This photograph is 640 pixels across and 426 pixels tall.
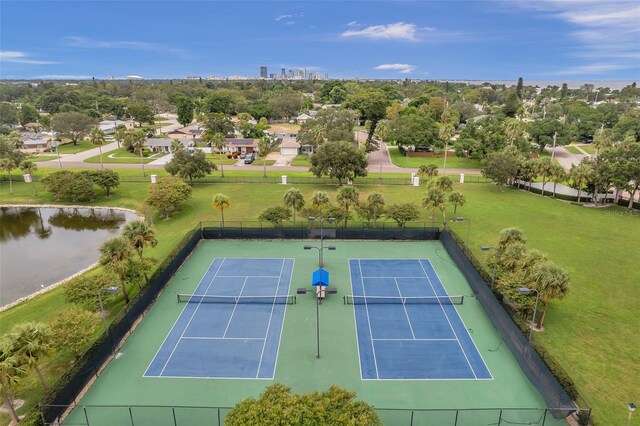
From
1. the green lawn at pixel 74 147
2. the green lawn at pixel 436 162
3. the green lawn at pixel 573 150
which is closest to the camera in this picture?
the green lawn at pixel 436 162

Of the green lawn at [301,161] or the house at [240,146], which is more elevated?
the house at [240,146]

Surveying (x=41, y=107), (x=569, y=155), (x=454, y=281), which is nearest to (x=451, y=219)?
(x=454, y=281)

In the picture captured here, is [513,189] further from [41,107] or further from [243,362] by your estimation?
[41,107]

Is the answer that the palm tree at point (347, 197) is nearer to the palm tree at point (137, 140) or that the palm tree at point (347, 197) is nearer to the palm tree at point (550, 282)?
the palm tree at point (550, 282)

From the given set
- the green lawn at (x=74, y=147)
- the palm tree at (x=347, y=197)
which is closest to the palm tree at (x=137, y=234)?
the palm tree at (x=347, y=197)

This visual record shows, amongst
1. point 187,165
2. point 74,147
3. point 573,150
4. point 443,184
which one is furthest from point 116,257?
point 573,150
